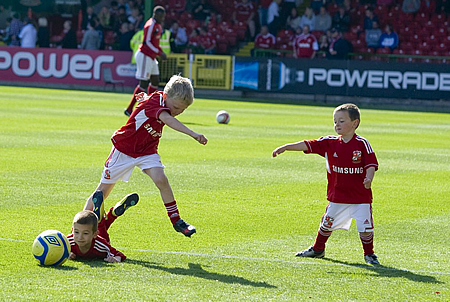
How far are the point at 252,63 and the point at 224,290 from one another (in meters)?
25.0

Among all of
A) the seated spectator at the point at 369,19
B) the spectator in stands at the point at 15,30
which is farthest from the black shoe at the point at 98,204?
the spectator in stands at the point at 15,30

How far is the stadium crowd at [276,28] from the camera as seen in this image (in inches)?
1256

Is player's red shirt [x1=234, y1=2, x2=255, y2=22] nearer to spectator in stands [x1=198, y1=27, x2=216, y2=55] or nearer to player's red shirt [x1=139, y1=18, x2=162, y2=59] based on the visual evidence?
spectator in stands [x1=198, y1=27, x2=216, y2=55]

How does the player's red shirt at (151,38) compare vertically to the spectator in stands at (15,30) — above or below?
below

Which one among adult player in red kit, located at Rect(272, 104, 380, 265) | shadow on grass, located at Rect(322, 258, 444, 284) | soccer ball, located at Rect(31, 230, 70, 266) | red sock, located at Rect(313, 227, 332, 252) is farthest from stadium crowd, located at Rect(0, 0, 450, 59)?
soccer ball, located at Rect(31, 230, 70, 266)

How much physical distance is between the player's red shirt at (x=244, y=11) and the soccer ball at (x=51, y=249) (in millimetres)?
30855

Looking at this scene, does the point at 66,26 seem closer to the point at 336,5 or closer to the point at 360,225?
the point at 336,5

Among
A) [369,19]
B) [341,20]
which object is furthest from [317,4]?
[369,19]

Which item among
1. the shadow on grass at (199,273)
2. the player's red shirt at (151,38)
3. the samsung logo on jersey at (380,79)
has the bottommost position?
the shadow on grass at (199,273)

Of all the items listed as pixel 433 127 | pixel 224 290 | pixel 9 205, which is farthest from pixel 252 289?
pixel 433 127

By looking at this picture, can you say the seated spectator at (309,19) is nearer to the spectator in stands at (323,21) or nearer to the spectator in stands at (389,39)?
the spectator in stands at (323,21)

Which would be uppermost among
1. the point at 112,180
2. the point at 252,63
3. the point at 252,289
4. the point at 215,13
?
the point at 215,13

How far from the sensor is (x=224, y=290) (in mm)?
5273

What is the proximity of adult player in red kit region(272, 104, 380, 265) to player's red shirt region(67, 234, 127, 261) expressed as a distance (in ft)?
4.63
